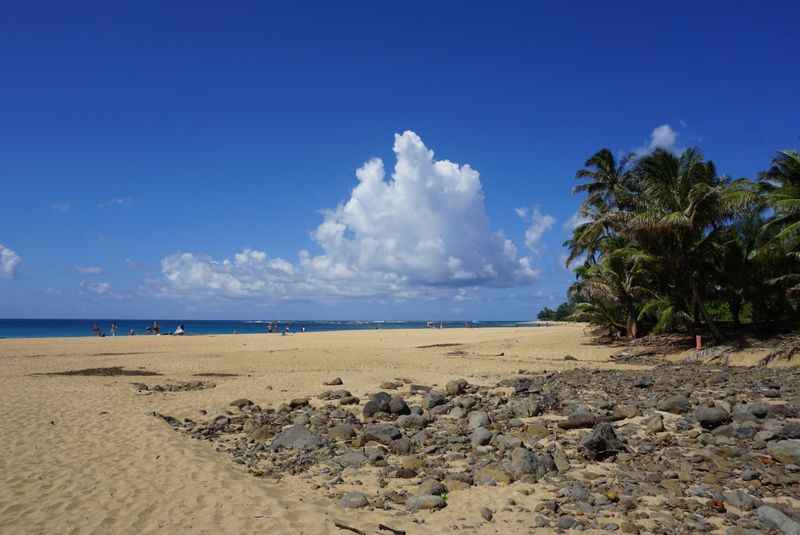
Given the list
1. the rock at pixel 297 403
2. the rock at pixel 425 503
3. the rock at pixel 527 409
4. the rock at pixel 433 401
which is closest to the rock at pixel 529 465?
the rock at pixel 425 503

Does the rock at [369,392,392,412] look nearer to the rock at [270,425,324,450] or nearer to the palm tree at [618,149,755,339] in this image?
the rock at [270,425,324,450]

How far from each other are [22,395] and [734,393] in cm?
2147

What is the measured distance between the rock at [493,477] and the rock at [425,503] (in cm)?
94

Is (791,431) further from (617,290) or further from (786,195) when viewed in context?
(617,290)

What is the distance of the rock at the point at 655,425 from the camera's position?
30.2 feet

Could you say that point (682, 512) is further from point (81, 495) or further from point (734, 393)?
point (81, 495)

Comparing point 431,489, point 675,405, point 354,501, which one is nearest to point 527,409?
point 675,405

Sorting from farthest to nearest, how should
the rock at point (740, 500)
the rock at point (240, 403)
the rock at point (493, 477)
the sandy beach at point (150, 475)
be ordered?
the rock at point (240, 403)
the rock at point (493, 477)
the sandy beach at point (150, 475)
the rock at point (740, 500)

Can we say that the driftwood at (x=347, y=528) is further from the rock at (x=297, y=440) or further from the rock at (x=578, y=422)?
the rock at (x=578, y=422)

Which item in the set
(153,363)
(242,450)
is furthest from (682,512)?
(153,363)

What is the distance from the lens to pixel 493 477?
7.69 meters

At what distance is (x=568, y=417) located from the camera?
10.3 m

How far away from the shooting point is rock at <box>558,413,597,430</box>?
9.79m

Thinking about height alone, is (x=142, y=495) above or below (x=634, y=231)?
below
